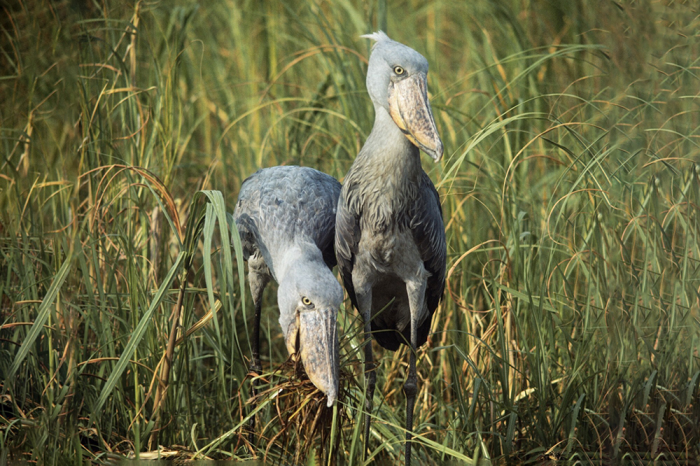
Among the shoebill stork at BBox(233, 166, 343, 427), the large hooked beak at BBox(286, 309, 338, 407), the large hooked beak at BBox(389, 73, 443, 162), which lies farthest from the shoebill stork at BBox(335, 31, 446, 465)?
the large hooked beak at BBox(286, 309, 338, 407)

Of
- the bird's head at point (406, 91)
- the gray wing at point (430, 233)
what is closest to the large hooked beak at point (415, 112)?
the bird's head at point (406, 91)

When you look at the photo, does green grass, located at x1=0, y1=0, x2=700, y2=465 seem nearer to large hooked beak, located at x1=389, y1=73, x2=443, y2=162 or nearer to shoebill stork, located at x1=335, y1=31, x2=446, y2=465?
shoebill stork, located at x1=335, y1=31, x2=446, y2=465

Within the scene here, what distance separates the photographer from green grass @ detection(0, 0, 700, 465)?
79.8 inches

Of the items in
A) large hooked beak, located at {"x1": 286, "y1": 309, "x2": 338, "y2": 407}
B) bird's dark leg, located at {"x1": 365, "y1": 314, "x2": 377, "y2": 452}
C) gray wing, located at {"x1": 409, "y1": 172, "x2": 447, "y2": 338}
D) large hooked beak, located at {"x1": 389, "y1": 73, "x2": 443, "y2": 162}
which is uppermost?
large hooked beak, located at {"x1": 389, "y1": 73, "x2": 443, "y2": 162}

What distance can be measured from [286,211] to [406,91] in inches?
25.4

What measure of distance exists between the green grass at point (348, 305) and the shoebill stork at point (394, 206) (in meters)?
0.18

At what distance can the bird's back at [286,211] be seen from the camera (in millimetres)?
2291

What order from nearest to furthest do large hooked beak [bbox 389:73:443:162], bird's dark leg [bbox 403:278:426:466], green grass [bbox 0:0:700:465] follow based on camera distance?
large hooked beak [bbox 389:73:443:162] < green grass [bbox 0:0:700:465] < bird's dark leg [bbox 403:278:426:466]

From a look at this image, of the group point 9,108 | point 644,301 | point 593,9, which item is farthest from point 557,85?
point 9,108

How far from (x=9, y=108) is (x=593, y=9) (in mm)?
2729

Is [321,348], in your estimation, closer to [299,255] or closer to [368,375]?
[299,255]

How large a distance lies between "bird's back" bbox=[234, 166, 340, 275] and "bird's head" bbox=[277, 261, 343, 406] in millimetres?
288

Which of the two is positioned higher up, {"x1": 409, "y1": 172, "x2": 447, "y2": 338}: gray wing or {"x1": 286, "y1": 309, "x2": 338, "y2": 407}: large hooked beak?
{"x1": 409, "y1": 172, "x2": 447, "y2": 338}: gray wing

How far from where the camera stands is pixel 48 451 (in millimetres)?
2033
